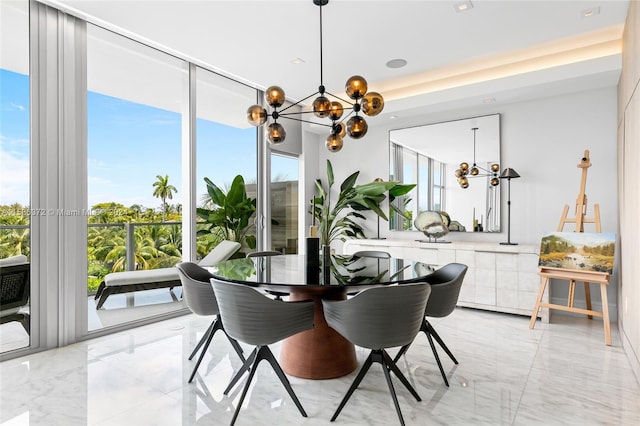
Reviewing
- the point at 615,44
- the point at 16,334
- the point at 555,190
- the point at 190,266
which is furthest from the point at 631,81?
the point at 16,334

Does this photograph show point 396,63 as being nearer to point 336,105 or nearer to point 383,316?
point 336,105

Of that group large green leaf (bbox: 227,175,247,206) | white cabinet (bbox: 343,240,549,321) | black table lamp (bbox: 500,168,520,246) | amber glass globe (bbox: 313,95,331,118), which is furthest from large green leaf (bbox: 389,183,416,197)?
amber glass globe (bbox: 313,95,331,118)

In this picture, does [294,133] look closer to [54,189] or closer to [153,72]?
[153,72]

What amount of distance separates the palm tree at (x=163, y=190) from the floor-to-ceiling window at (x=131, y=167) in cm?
1

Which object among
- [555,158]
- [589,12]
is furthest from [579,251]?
[589,12]

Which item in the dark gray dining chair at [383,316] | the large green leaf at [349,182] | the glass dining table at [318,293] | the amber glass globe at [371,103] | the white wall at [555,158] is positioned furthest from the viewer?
the large green leaf at [349,182]

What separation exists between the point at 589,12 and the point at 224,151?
437 centimetres

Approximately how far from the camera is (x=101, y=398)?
233 centimetres

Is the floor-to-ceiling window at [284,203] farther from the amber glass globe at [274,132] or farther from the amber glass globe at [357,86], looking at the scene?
the amber glass globe at [357,86]

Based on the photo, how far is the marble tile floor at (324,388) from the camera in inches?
83.7

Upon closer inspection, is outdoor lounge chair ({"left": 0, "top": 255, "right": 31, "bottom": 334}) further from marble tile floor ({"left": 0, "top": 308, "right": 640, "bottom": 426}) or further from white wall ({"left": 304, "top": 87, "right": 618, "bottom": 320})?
white wall ({"left": 304, "top": 87, "right": 618, "bottom": 320})

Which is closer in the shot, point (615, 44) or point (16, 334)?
point (16, 334)

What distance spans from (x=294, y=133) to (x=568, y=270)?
4.23m

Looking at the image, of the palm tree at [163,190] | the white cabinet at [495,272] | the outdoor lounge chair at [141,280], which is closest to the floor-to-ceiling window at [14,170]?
the outdoor lounge chair at [141,280]
